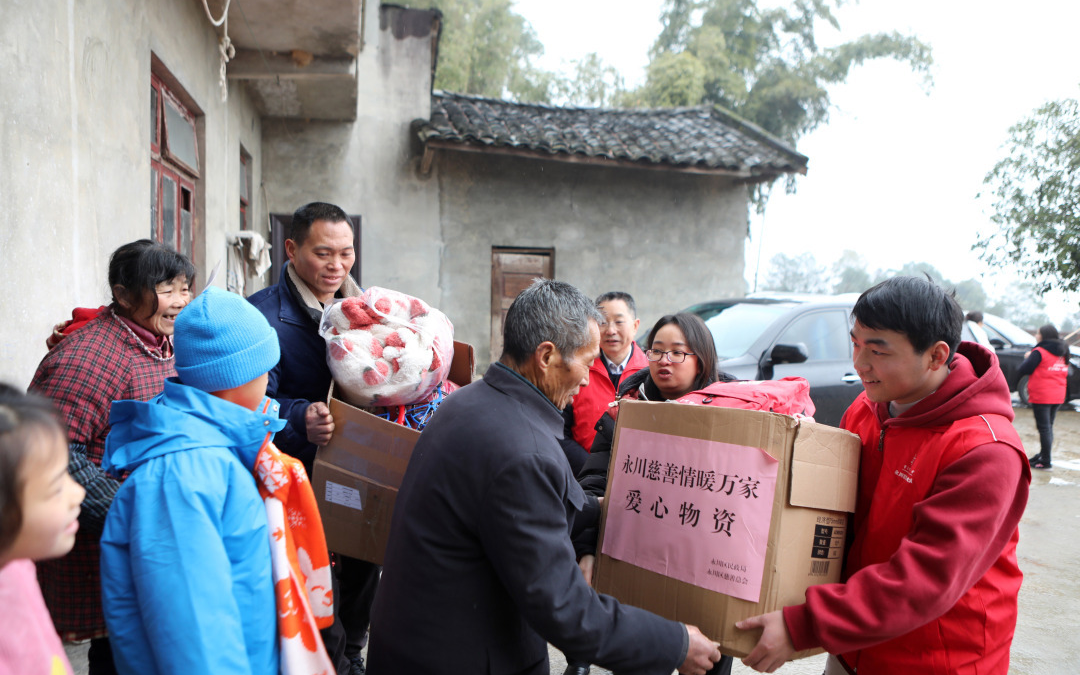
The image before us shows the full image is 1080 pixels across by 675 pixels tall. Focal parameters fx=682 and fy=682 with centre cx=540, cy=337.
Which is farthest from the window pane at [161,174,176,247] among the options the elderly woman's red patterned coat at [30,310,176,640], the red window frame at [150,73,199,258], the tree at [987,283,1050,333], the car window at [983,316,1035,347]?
the tree at [987,283,1050,333]

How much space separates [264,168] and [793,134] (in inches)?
486

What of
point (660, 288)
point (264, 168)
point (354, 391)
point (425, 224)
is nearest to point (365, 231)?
point (425, 224)

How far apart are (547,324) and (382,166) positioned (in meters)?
7.95

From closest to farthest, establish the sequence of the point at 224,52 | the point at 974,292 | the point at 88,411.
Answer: the point at 88,411
the point at 224,52
the point at 974,292

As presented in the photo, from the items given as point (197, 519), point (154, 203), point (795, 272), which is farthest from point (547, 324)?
point (795, 272)

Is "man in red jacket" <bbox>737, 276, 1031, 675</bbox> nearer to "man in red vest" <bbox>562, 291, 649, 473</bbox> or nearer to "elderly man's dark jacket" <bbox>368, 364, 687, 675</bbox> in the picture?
"elderly man's dark jacket" <bbox>368, 364, 687, 675</bbox>

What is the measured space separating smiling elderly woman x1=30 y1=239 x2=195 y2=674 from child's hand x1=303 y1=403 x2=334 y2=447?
0.46 m

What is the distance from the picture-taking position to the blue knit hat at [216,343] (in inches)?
55.7

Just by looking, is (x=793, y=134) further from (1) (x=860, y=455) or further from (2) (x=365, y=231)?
(1) (x=860, y=455)

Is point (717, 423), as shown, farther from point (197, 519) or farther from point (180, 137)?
point (180, 137)

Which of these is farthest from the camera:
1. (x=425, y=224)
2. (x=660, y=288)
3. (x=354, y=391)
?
(x=660, y=288)

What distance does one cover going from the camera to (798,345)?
17.1 ft

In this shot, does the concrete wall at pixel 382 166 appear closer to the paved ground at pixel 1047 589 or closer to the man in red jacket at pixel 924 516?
the paved ground at pixel 1047 589

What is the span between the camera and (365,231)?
29.0ft
